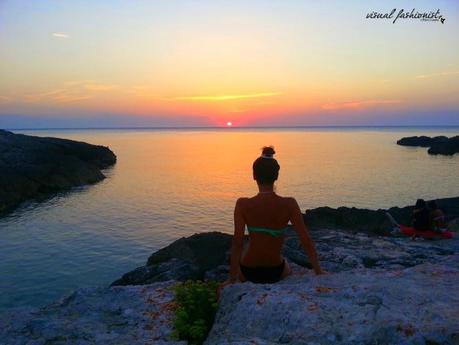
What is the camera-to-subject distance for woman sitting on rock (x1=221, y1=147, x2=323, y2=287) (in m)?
7.00

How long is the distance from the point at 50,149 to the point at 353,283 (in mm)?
58668

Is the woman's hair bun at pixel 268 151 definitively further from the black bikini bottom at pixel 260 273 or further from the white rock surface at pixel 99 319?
the white rock surface at pixel 99 319

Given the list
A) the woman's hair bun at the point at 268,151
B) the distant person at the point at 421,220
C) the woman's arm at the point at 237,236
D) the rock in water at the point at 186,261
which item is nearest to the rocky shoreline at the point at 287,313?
the woman's arm at the point at 237,236

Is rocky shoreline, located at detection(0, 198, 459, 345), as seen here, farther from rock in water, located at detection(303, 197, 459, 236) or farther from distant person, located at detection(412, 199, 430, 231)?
rock in water, located at detection(303, 197, 459, 236)

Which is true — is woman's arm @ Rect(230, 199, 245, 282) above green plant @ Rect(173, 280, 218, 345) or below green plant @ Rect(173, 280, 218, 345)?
above

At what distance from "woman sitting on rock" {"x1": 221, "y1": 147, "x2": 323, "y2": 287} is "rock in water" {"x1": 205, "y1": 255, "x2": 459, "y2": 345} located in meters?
0.54

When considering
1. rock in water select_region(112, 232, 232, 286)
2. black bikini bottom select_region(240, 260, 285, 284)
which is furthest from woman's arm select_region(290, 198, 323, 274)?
rock in water select_region(112, 232, 232, 286)

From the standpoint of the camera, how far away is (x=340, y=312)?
19.1ft

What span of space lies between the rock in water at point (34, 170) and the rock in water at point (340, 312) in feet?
127

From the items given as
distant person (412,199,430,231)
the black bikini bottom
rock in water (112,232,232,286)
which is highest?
the black bikini bottom

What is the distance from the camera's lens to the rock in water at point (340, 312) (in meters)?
5.30

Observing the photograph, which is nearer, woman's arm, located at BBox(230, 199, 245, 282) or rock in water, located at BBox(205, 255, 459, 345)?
rock in water, located at BBox(205, 255, 459, 345)

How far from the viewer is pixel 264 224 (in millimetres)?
7188

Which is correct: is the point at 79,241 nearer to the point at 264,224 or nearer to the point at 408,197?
the point at 264,224
